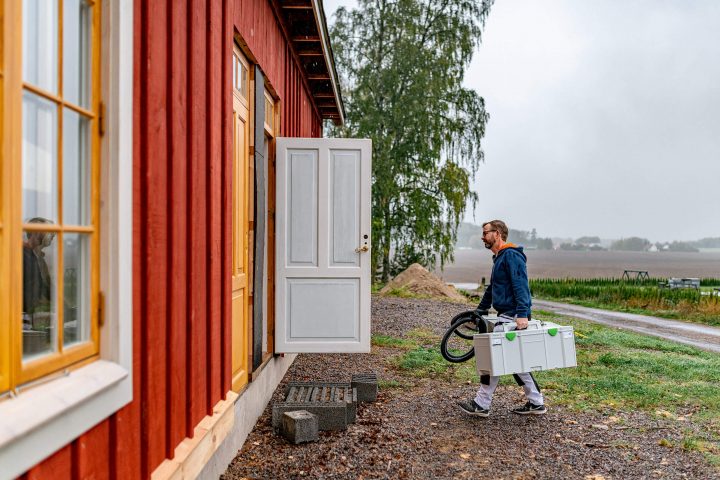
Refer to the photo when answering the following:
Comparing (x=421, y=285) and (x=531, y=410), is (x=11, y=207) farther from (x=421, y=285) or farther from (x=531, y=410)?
(x=421, y=285)

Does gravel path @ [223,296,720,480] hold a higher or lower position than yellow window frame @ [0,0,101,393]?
lower

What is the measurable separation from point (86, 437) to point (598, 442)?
4.64m

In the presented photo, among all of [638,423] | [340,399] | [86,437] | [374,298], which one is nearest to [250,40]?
[340,399]

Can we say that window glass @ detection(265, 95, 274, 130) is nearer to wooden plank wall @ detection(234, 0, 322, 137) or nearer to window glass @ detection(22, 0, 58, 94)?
wooden plank wall @ detection(234, 0, 322, 137)

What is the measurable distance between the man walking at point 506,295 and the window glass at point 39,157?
464 centimetres

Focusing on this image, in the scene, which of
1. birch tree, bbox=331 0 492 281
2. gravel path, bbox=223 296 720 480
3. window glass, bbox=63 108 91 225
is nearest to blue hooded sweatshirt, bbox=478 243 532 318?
gravel path, bbox=223 296 720 480

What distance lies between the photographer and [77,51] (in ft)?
7.62

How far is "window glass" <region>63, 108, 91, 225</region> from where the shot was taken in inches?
88.6

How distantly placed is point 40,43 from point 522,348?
4911 millimetres

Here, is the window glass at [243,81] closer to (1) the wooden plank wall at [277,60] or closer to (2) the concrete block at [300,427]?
(1) the wooden plank wall at [277,60]

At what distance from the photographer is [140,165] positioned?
114 inches

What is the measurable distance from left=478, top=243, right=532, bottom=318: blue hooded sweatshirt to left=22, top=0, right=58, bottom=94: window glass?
4.70 m

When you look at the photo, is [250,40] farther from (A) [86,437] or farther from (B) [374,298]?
(B) [374,298]

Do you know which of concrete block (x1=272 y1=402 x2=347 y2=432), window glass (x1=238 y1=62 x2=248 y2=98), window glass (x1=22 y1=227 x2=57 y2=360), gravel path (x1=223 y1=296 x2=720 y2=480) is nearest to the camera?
window glass (x1=22 y1=227 x2=57 y2=360)
